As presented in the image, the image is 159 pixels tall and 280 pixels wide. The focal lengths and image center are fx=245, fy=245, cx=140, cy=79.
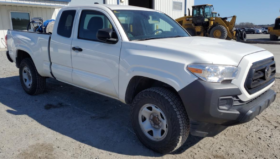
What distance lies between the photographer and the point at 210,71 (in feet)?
8.84

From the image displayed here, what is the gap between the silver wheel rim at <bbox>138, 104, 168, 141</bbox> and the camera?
10.2ft

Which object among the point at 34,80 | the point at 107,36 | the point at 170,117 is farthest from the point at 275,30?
the point at 170,117

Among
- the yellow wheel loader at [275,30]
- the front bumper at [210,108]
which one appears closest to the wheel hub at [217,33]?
the yellow wheel loader at [275,30]

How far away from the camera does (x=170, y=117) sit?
116 inches

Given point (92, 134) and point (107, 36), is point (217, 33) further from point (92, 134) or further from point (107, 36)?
point (92, 134)

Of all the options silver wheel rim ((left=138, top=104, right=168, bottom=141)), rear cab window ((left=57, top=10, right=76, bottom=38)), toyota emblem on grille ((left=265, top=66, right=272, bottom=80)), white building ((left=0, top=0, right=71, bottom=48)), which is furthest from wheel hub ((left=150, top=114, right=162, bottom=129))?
white building ((left=0, top=0, right=71, bottom=48))

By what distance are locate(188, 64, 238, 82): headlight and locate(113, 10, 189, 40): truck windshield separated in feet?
4.03

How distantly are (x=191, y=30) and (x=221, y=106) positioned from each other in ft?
60.3

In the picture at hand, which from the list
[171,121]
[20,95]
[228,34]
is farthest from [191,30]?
[171,121]

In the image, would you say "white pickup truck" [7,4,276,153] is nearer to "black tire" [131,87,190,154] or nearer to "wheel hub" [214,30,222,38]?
"black tire" [131,87,190,154]

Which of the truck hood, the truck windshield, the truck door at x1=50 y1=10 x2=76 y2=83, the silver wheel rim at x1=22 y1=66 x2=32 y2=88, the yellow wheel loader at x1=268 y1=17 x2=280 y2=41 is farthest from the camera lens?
the yellow wheel loader at x1=268 y1=17 x2=280 y2=41

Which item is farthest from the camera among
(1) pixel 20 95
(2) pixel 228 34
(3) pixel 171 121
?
(2) pixel 228 34

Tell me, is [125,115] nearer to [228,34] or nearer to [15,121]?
[15,121]

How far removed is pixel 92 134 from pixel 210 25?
57.0 ft
